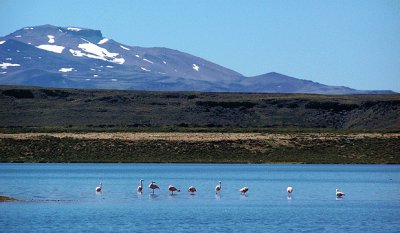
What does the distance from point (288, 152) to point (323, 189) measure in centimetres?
3209

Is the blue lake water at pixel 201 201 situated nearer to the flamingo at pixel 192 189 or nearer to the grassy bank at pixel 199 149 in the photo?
the flamingo at pixel 192 189

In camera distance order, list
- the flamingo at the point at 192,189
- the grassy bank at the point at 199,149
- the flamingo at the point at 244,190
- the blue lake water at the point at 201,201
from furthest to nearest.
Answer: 1. the grassy bank at the point at 199,149
2. the flamingo at the point at 192,189
3. the flamingo at the point at 244,190
4. the blue lake water at the point at 201,201

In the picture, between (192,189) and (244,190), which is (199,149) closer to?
(192,189)

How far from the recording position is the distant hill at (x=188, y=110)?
129 meters

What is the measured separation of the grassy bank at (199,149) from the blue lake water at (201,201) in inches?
360

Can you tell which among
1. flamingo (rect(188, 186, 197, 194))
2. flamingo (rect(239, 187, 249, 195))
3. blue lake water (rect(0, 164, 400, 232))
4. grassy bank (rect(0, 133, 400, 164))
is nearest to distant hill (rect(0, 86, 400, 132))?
grassy bank (rect(0, 133, 400, 164))

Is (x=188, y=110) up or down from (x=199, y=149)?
up

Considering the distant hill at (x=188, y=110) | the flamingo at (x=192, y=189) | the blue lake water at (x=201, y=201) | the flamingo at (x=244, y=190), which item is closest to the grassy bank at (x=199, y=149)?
the blue lake water at (x=201, y=201)

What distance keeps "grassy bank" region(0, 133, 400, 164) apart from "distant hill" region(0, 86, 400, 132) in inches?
1128

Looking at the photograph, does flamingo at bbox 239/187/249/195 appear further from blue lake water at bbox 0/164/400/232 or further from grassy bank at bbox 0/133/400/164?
grassy bank at bbox 0/133/400/164

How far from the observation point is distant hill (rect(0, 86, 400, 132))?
129 meters

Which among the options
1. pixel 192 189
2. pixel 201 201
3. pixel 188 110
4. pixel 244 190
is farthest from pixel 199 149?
pixel 188 110

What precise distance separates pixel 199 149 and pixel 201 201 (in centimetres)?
4102

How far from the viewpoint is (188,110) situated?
14150 centimetres
